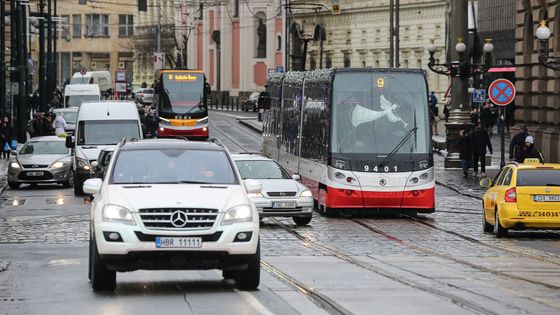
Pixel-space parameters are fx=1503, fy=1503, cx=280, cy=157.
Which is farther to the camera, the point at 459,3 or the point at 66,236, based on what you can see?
the point at 459,3

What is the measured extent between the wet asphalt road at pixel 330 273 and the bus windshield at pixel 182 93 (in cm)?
3700

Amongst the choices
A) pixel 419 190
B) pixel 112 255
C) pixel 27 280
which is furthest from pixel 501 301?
pixel 419 190

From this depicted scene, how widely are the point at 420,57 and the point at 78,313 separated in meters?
73.6

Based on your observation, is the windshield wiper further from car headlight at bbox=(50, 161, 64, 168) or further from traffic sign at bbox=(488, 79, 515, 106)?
car headlight at bbox=(50, 161, 64, 168)

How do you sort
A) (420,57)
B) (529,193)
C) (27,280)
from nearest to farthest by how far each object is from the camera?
(27,280) → (529,193) → (420,57)

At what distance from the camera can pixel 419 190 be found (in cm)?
3194

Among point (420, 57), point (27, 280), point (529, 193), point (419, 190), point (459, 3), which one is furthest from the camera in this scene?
point (420, 57)

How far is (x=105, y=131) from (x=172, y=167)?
25.1m

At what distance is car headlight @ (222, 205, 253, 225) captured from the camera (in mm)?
16156

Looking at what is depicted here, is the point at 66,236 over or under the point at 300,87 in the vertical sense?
under

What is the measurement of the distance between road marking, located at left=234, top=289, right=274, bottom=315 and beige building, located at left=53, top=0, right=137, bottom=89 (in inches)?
6010

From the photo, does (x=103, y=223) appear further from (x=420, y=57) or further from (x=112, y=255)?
(x=420, y=57)

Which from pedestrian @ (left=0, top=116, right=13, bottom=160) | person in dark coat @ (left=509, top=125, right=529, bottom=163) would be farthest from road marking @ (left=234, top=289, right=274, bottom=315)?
pedestrian @ (left=0, top=116, right=13, bottom=160)

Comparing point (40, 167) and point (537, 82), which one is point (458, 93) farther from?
point (40, 167)
